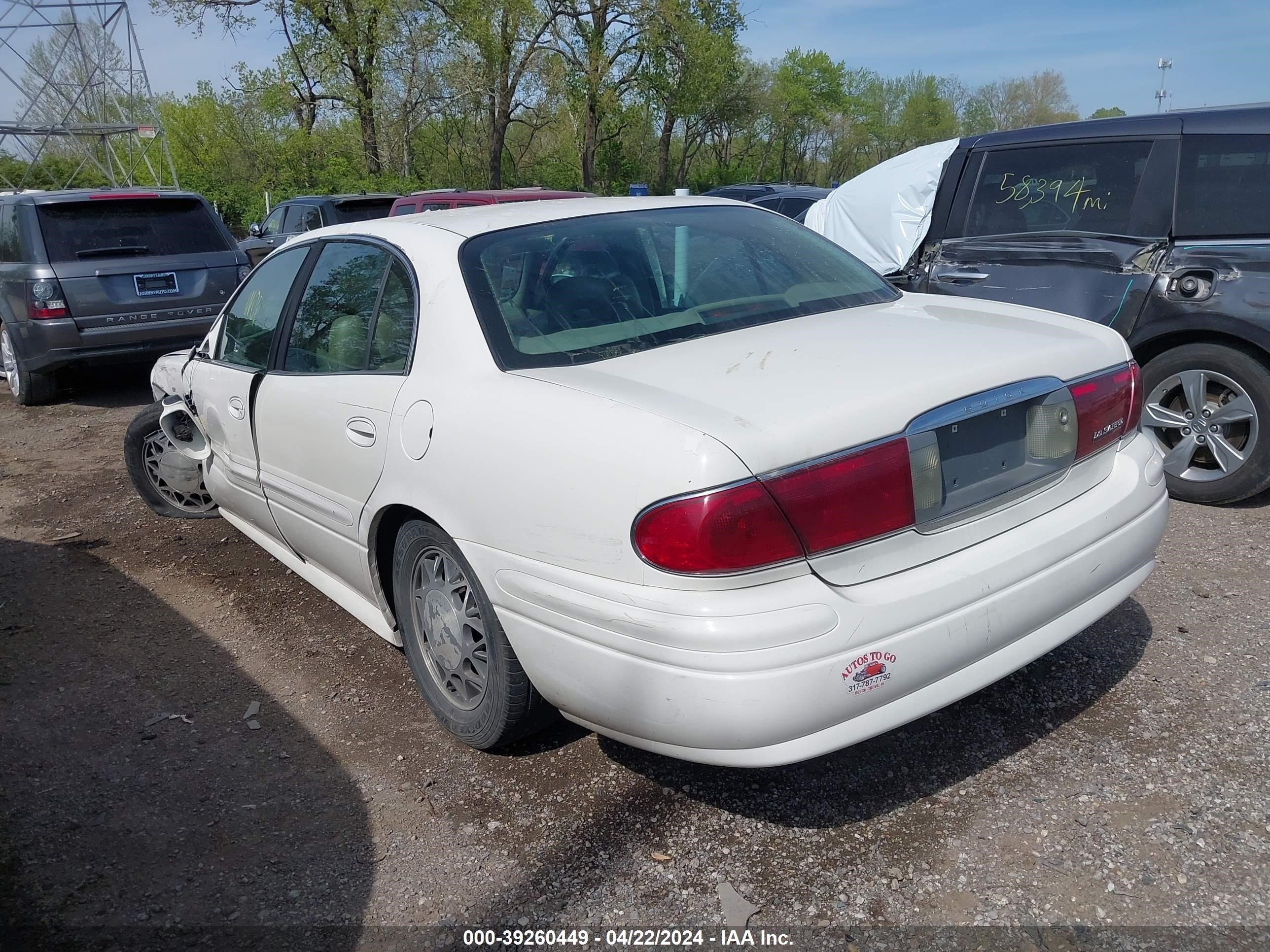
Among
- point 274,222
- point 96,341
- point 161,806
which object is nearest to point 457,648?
point 161,806

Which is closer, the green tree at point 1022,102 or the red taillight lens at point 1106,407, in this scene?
the red taillight lens at point 1106,407

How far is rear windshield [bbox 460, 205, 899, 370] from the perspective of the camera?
286 cm

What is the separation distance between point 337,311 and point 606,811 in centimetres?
196

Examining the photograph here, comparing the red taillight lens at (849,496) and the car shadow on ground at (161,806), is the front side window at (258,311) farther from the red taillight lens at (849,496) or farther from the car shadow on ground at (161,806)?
the red taillight lens at (849,496)

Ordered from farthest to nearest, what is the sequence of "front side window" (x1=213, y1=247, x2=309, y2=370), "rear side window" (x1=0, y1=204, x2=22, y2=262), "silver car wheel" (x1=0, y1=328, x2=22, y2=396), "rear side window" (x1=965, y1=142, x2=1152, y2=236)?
"silver car wheel" (x1=0, y1=328, x2=22, y2=396) < "rear side window" (x1=0, y1=204, x2=22, y2=262) < "rear side window" (x1=965, y1=142, x2=1152, y2=236) < "front side window" (x1=213, y1=247, x2=309, y2=370)

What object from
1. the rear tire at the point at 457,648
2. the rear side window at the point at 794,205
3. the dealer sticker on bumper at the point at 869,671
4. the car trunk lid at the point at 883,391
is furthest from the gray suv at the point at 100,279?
the rear side window at the point at 794,205

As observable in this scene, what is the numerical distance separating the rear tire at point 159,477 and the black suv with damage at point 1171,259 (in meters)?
4.36

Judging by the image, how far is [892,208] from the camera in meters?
6.44

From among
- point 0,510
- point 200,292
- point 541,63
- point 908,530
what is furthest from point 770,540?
point 541,63

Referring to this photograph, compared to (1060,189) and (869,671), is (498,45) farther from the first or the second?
(869,671)

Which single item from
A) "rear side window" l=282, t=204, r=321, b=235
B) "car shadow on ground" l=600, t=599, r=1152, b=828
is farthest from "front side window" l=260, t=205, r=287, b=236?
"car shadow on ground" l=600, t=599, r=1152, b=828

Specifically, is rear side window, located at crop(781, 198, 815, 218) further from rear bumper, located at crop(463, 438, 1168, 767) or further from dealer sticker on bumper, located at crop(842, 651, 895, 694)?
dealer sticker on bumper, located at crop(842, 651, 895, 694)

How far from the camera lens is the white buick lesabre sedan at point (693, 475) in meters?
2.20

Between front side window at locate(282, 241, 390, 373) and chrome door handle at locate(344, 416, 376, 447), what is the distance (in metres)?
0.20
